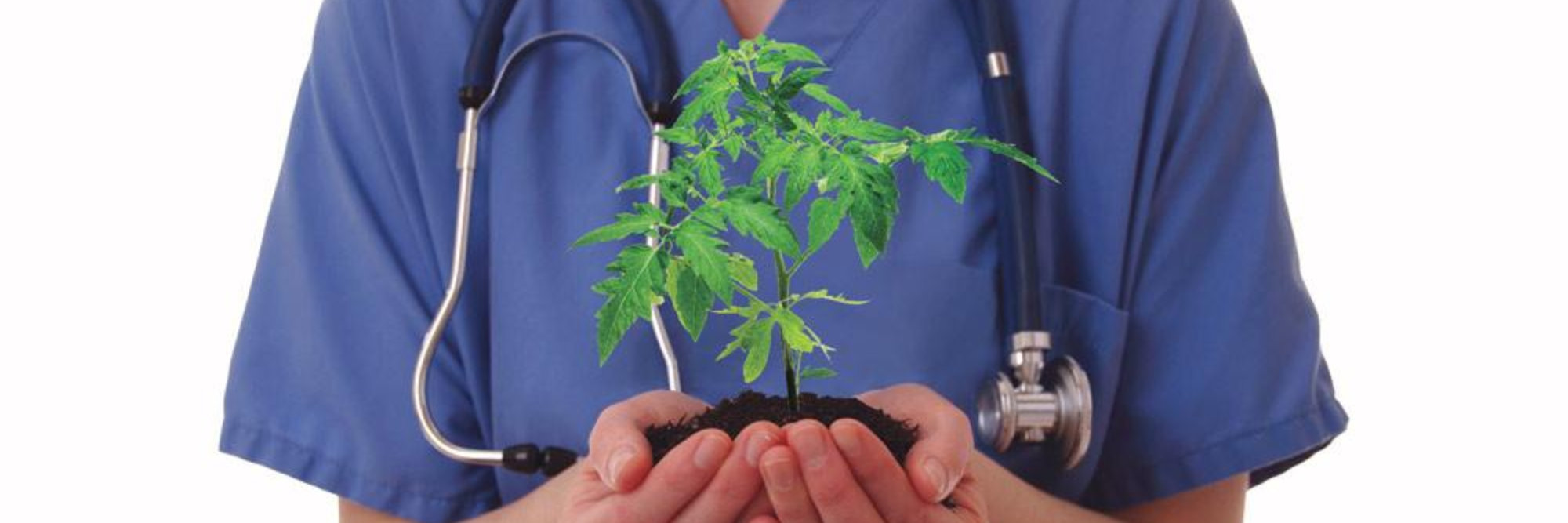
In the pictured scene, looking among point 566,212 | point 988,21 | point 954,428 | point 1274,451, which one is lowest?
point 1274,451

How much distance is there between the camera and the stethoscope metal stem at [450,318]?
3.89 feet

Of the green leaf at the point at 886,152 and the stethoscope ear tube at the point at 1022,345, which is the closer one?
the green leaf at the point at 886,152

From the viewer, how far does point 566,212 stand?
49.2 inches

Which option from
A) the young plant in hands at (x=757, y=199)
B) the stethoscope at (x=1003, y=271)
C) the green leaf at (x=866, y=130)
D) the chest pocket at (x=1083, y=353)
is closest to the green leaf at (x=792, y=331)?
the young plant in hands at (x=757, y=199)

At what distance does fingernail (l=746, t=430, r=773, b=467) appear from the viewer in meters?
0.87

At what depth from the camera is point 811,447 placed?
85 centimetres

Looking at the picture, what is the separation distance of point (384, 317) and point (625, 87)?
0.25 meters

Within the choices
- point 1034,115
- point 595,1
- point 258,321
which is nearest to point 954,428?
point 1034,115

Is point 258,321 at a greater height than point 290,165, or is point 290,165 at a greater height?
point 290,165

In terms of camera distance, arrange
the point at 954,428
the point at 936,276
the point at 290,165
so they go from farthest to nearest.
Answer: the point at 290,165
the point at 936,276
the point at 954,428

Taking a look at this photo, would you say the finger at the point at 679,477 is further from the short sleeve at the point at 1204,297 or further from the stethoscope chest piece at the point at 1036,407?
the short sleeve at the point at 1204,297

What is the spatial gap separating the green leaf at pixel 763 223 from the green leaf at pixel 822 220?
1 cm

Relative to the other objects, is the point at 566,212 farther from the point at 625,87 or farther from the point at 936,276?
the point at 936,276

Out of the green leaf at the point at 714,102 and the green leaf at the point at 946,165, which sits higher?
the green leaf at the point at 714,102
